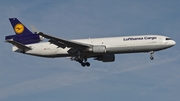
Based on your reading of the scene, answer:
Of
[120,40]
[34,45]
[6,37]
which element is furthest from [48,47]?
[120,40]

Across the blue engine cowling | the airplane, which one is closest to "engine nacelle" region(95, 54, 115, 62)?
the airplane

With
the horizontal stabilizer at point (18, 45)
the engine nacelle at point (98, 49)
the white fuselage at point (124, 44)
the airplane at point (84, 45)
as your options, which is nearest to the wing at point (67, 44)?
the airplane at point (84, 45)

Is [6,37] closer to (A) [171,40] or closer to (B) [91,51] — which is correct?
(B) [91,51]

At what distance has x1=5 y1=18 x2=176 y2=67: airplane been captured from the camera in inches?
2490

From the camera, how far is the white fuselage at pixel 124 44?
2490 inches

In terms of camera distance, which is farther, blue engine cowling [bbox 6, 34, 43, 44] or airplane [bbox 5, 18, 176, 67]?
blue engine cowling [bbox 6, 34, 43, 44]

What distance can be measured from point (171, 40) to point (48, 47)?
17993mm

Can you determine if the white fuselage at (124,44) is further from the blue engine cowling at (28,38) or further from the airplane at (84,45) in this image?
the blue engine cowling at (28,38)

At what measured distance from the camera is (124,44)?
63.2 m

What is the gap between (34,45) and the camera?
66.6m

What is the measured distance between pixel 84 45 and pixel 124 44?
5.66 metres

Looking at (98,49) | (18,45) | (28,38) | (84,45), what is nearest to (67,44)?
(84,45)

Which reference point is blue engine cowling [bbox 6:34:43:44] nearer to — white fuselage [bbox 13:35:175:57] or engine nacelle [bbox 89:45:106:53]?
white fuselage [bbox 13:35:175:57]

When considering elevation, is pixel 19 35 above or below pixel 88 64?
above
